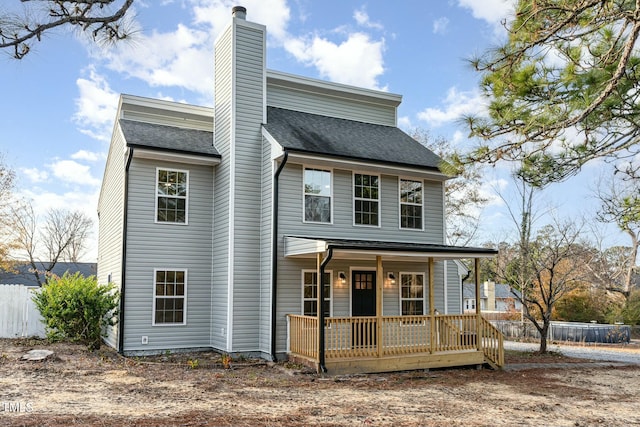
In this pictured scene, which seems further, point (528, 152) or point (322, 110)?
point (322, 110)

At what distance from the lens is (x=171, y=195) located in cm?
1381

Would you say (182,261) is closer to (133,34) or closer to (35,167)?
(133,34)

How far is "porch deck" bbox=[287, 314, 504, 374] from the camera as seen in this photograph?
37.9 feet

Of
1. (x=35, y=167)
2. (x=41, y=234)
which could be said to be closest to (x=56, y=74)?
(x=35, y=167)

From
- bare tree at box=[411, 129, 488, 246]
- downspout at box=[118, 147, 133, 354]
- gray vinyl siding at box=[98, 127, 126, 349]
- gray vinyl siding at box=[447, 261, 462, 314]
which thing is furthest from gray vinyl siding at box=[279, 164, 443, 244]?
bare tree at box=[411, 129, 488, 246]

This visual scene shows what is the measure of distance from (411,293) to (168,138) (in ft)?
26.2

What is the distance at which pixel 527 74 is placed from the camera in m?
8.26

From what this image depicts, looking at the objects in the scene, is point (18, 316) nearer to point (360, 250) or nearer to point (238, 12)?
point (238, 12)

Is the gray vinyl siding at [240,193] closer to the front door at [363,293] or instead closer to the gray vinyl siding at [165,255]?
the gray vinyl siding at [165,255]

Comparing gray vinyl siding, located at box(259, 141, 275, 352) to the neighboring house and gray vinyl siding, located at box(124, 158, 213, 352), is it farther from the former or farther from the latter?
the neighboring house

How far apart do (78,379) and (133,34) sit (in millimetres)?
6872

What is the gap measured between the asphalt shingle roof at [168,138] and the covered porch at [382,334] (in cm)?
369

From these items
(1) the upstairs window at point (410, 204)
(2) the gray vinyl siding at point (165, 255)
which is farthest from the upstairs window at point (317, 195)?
(2) the gray vinyl siding at point (165, 255)

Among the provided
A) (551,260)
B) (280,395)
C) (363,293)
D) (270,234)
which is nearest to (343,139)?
(270,234)
